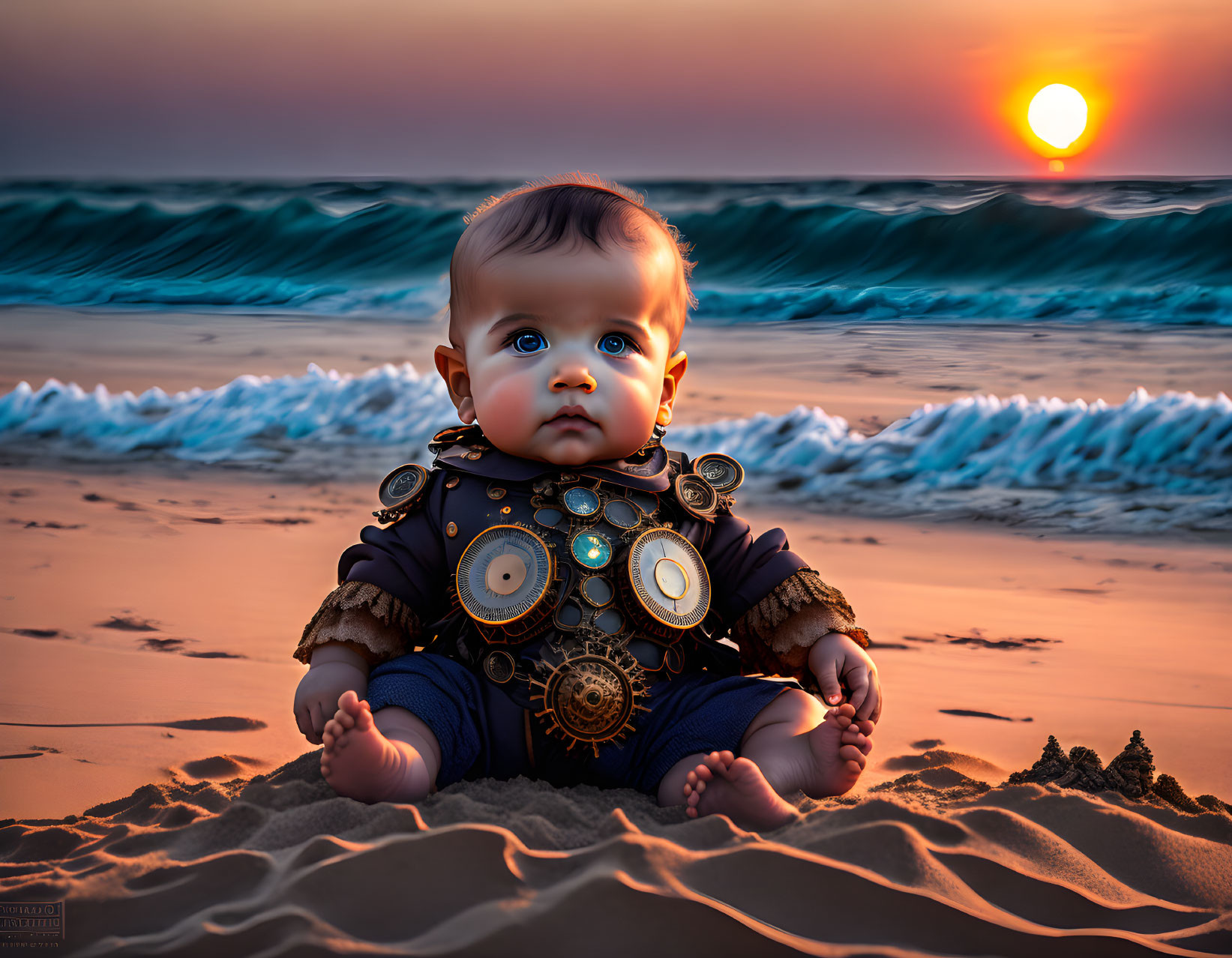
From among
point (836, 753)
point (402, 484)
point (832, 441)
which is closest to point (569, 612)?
point (402, 484)

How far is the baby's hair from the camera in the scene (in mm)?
2430

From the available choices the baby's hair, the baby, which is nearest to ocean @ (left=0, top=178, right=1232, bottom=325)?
the baby's hair

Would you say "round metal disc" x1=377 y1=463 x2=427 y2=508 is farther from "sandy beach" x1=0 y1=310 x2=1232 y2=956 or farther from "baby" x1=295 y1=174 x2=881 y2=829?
"sandy beach" x1=0 y1=310 x2=1232 y2=956

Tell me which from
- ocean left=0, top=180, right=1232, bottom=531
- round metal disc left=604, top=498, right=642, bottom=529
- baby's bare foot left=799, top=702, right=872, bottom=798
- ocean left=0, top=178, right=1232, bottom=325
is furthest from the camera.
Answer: ocean left=0, top=178, right=1232, bottom=325

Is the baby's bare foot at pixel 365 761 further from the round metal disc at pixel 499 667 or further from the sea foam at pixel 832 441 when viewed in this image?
the sea foam at pixel 832 441

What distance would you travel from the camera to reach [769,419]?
21.0 feet

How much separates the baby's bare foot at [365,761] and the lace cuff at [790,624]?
0.82 metres

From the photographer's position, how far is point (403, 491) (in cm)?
258

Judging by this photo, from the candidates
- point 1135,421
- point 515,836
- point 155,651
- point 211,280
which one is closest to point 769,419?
point 1135,421

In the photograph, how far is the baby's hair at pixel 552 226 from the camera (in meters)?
2.43

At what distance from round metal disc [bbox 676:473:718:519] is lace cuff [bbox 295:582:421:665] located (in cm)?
68

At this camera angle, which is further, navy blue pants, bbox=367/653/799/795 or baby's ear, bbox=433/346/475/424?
baby's ear, bbox=433/346/475/424

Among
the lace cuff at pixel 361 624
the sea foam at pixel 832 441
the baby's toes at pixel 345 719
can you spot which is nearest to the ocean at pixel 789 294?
the sea foam at pixel 832 441

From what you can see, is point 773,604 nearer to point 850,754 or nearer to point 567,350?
point 850,754
